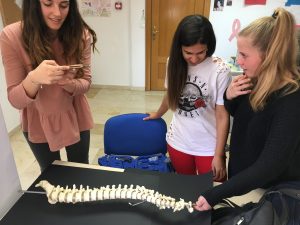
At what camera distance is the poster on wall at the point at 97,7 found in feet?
12.8

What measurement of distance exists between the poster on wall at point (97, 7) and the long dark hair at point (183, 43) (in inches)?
116

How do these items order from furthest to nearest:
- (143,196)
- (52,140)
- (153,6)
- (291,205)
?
(153,6), (52,140), (143,196), (291,205)

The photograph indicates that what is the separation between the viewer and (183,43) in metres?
1.25

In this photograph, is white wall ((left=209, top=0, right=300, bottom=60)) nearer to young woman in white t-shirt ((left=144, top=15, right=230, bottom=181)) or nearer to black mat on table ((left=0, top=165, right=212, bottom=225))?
young woman in white t-shirt ((left=144, top=15, right=230, bottom=181))

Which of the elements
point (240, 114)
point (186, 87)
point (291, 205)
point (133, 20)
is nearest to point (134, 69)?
point (133, 20)

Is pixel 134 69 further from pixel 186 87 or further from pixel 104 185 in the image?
pixel 104 185

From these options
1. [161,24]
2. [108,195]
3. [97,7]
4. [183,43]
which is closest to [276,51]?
[183,43]

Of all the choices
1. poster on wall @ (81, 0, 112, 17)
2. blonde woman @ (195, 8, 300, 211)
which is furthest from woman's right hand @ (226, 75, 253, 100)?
poster on wall @ (81, 0, 112, 17)

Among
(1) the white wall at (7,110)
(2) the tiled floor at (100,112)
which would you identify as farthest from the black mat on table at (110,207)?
(1) the white wall at (7,110)

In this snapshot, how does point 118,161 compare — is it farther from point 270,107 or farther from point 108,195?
point 270,107

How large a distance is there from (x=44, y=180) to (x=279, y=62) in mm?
984

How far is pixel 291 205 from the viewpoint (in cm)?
84

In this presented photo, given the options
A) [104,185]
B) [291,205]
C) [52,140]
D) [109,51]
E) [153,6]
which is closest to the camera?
[291,205]

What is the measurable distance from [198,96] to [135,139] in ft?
1.62
